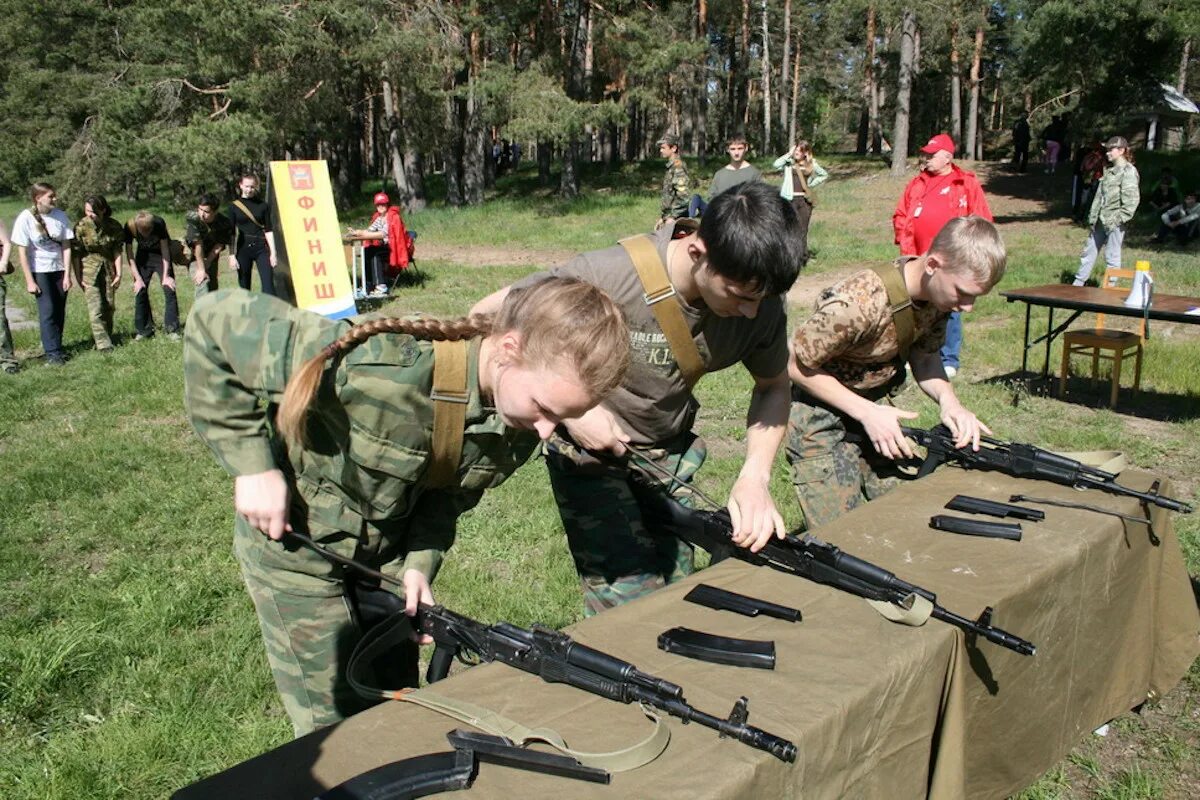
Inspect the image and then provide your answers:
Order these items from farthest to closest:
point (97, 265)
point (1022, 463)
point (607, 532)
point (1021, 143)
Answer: point (1021, 143)
point (97, 265)
point (1022, 463)
point (607, 532)

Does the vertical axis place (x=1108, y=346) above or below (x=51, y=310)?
below

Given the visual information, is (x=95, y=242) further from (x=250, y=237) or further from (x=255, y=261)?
(x=255, y=261)

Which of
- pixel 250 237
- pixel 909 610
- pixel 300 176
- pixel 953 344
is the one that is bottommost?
pixel 953 344

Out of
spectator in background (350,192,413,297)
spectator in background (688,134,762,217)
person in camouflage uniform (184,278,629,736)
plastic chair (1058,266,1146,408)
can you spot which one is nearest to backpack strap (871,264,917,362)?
person in camouflage uniform (184,278,629,736)

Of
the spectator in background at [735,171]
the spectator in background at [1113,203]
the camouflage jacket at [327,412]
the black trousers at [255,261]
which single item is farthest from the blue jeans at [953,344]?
the black trousers at [255,261]

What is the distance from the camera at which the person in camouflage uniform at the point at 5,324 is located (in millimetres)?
8742

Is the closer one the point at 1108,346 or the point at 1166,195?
the point at 1108,346

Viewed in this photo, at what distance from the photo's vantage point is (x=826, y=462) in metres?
3.59

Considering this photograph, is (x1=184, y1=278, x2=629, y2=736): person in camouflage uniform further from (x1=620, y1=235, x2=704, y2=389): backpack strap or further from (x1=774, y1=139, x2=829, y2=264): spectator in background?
(x1=774, y1=139, x2=829, y2=264): spectator in background

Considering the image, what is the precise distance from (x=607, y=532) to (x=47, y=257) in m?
8.58

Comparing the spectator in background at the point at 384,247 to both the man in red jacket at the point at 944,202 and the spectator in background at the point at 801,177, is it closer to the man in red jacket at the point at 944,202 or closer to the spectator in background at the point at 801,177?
the spectator in background at the point at 801,177

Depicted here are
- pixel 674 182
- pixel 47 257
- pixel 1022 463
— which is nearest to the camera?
pixel 1022 463

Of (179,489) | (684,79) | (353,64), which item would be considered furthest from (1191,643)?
(684,79)

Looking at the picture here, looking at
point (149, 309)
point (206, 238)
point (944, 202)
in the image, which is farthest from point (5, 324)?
point (944, 202)
